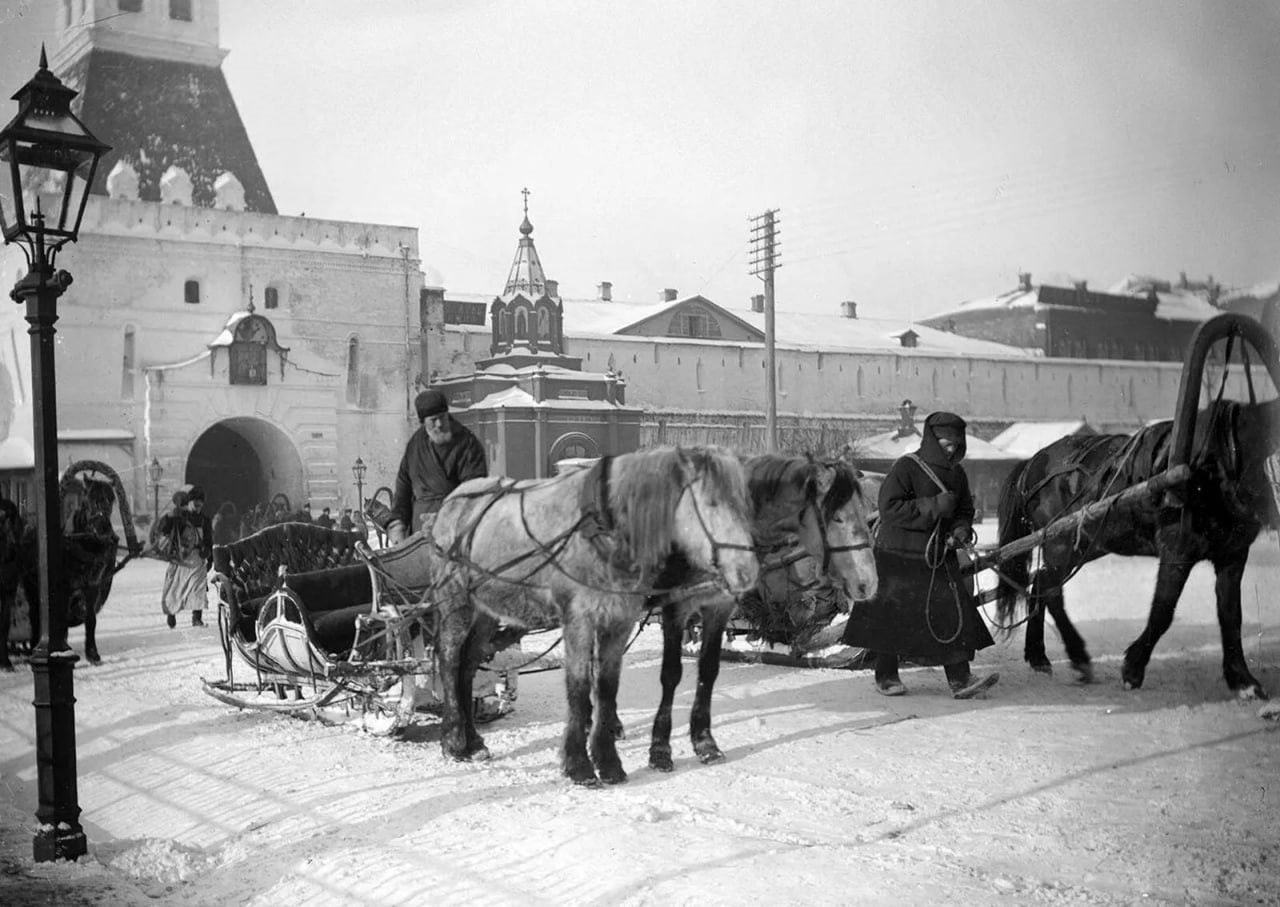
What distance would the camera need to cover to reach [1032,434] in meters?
6.48

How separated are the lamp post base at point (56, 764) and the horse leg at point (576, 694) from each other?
1.87 meters

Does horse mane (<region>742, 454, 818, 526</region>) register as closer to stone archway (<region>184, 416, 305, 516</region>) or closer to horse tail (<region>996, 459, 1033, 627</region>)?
horse tail (<region>996, 459, 1033, 627</region>)

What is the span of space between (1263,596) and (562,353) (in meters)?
9.40

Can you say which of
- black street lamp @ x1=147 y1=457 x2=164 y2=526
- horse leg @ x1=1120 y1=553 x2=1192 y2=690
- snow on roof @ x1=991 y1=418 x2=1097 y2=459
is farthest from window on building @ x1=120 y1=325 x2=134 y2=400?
horse leg @ x1=1120 y1=553 x2=1192 y2=690

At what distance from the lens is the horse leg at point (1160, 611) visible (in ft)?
18.0

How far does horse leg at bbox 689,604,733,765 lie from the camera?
16.0 ft

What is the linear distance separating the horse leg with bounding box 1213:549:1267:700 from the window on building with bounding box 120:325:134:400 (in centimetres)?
743

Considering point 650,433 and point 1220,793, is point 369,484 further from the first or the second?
point 1220,793

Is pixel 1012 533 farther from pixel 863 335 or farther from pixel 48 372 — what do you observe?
pixel 48 372

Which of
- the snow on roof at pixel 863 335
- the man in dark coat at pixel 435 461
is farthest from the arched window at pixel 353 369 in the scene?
the man in dark coat at pixel 435 461

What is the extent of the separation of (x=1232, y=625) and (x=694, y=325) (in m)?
5.56

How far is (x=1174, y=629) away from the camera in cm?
663

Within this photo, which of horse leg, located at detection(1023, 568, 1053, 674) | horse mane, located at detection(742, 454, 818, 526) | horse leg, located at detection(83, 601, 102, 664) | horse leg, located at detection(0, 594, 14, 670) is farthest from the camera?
horse leg, located at detection(83, 601, 102, 664)

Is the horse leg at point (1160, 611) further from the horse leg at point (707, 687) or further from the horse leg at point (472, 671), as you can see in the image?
the horse leg at point (472, 671)
